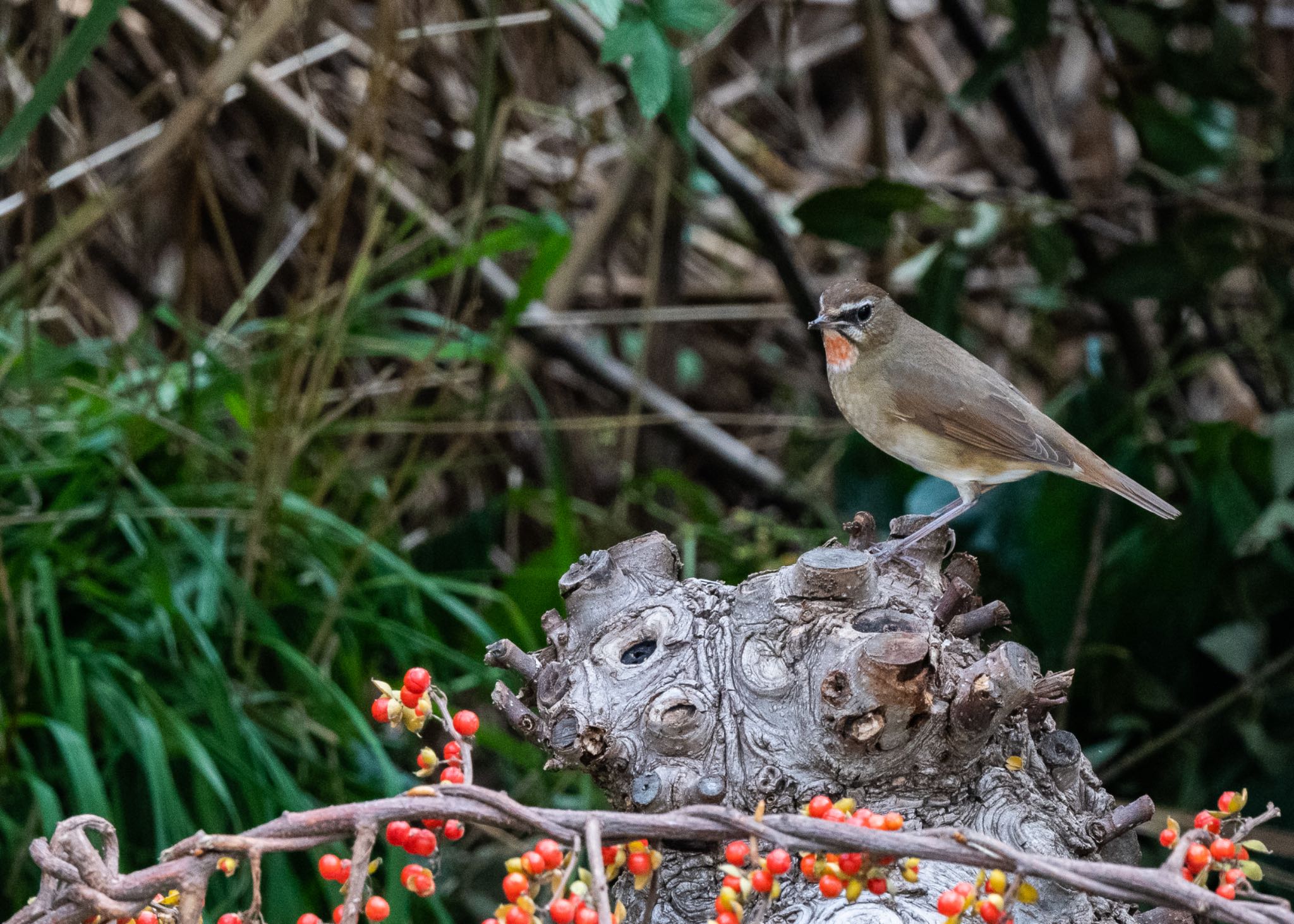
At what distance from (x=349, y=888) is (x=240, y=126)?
141 inches

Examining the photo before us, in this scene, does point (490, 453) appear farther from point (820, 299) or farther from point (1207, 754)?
point (1207, 754)

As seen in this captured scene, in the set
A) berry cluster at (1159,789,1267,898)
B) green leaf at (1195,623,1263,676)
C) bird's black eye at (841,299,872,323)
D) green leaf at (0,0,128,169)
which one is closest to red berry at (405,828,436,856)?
berry cluster at (1159,789,1267,898)

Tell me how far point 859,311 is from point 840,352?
10 centimetres

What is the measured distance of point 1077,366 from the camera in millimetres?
5359

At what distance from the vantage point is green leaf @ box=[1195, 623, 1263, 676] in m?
3.03

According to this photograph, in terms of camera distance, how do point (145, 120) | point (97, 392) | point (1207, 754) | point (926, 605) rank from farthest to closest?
point (145, 120), point (1207, 754), point (97, 392), point (926, 605)

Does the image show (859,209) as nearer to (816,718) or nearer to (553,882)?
(816,718)

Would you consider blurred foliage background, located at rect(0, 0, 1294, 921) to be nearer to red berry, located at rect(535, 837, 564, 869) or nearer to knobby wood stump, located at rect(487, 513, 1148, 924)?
knobby wood stump, located at rect(487, 513, 1148, 924)

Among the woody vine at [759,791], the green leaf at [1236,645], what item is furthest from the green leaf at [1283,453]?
the woody vine at [759,791]

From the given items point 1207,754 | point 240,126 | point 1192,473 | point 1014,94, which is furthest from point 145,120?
point 1207,754

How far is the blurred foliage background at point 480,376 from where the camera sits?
8.75ft

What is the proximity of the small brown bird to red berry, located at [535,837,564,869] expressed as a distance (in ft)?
4.28

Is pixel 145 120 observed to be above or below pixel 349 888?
above

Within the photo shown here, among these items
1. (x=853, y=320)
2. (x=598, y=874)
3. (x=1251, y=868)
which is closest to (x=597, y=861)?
(x=598, y=874)
